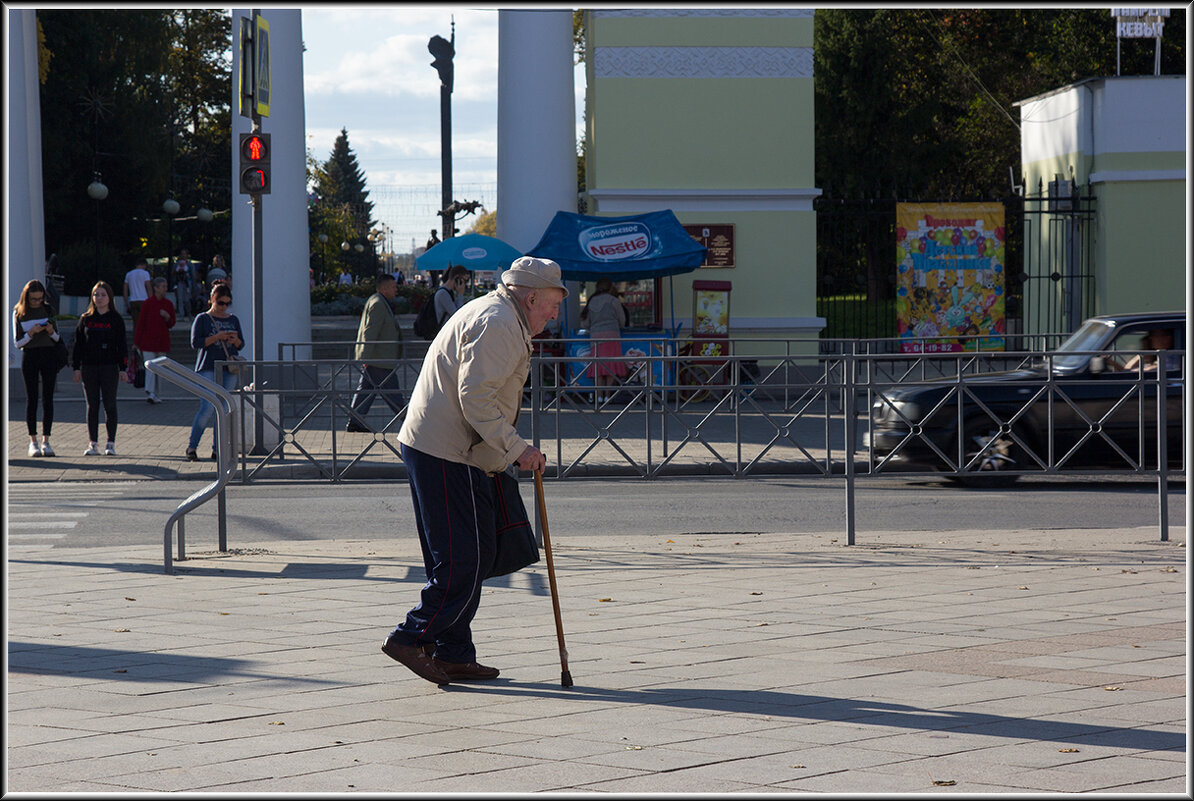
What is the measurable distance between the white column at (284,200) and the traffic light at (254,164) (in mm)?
3300

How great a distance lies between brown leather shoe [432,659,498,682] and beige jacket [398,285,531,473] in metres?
0.87

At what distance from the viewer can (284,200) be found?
17406 mm

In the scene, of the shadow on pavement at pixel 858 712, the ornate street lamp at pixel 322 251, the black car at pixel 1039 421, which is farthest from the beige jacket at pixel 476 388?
the ornate street lamp at pixel 322 251

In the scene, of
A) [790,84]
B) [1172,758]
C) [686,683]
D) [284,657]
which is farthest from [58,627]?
[790,84]

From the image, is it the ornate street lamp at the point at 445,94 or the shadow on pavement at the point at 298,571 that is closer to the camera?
the shadow on pavement at the point at 298,571

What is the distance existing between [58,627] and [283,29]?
480 inches

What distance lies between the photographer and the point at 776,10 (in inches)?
888

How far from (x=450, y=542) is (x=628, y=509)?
20.4 feet

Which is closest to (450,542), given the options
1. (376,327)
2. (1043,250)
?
(376,327)

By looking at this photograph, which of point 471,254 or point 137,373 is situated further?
point 137,373

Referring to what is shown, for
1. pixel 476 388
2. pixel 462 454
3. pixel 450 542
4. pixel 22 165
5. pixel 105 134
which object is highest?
pixel 105 134

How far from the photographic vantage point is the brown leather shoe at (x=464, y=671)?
5.75 meters

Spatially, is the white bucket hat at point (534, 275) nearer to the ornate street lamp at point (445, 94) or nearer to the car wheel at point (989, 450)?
the car wheel at point (989, 450)

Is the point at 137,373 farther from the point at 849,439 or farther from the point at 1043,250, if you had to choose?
the point at 1043,250
